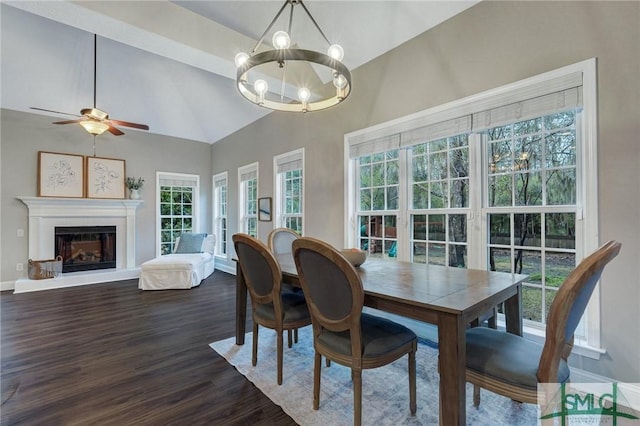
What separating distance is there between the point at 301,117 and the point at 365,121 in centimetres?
125

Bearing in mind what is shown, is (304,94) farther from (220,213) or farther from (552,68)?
(220,213)

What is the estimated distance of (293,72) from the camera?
3760 mm

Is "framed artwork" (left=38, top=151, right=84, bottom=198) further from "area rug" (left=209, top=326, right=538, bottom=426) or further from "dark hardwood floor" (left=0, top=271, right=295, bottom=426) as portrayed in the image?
"area rug" (left=209, top=326, right=538, bottom=426)

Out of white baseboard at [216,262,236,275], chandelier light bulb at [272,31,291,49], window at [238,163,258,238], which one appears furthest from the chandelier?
white baseboard at [216,262,236,275]

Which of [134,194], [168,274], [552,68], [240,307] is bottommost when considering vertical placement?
[168,274]

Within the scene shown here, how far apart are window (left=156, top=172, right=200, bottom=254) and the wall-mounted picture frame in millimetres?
2376

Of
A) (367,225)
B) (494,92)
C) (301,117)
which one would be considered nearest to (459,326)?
(494,92)

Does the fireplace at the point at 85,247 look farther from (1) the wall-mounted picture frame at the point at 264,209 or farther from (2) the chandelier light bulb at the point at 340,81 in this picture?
(2) the chandelier light bulb at the point at 340,81

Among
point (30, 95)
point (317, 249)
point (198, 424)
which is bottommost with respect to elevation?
point (198, 424)

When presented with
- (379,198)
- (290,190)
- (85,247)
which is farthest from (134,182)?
(379,198)

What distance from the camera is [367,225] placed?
11.6ft

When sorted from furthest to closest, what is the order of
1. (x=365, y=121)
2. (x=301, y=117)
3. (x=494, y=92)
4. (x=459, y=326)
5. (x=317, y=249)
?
(x=301, y=117) < (x=365, y=121) < (x=494, y=92) < (x=317, y=249) < (x=459, y=326)

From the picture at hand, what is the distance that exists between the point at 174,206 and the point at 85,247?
179 cm

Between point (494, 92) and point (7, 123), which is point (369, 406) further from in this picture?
point (7, 123)
